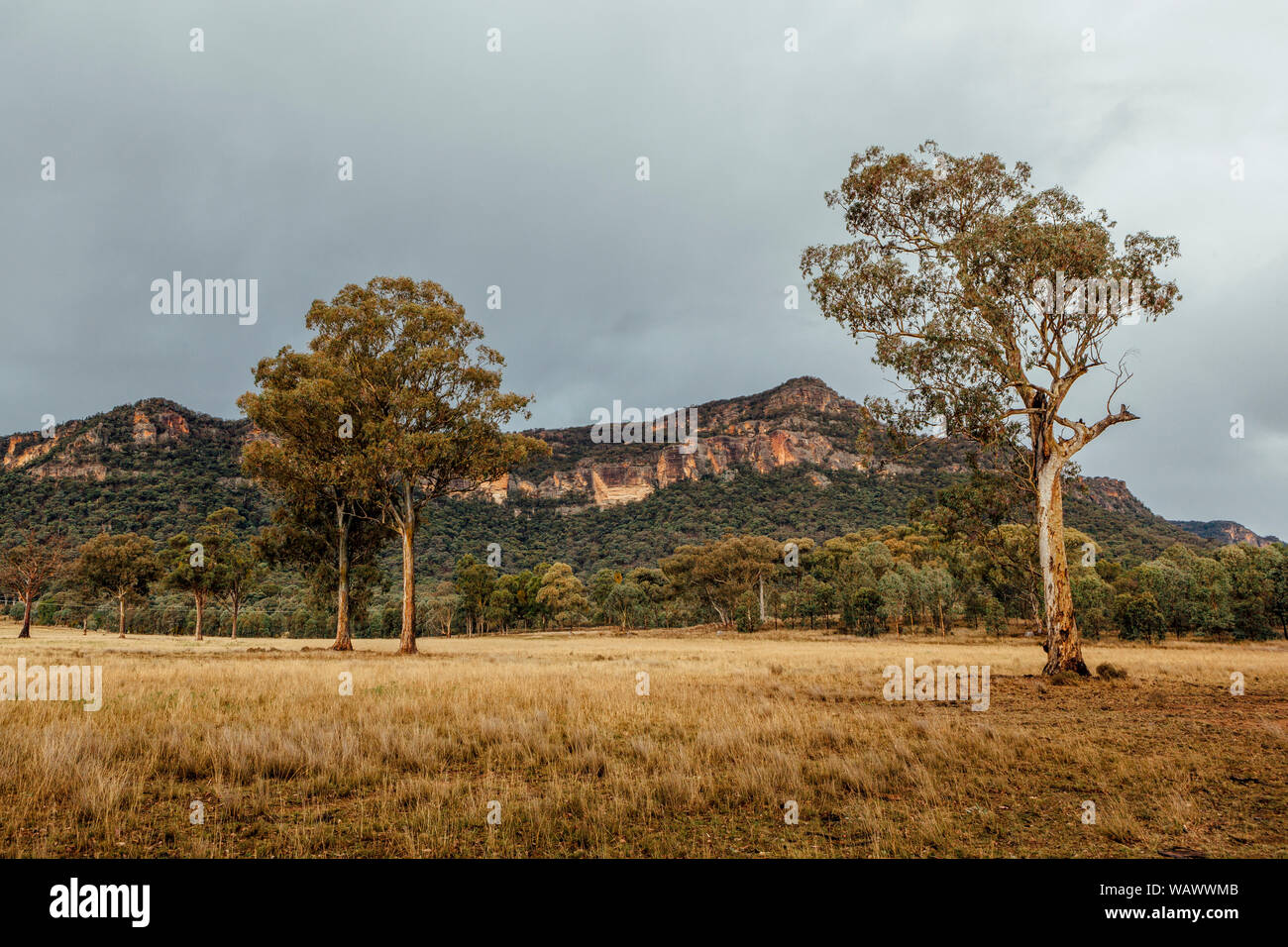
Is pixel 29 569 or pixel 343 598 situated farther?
pixel 29 569

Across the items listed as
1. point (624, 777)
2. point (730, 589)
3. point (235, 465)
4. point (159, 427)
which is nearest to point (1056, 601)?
point (624, 777)

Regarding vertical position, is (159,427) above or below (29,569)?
above

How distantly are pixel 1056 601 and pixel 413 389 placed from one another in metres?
25.7

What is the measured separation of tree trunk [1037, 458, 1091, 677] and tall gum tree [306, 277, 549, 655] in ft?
66.9

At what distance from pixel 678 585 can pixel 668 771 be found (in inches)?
3116

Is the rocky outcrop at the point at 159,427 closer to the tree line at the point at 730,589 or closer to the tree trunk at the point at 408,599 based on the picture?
the tree line at the point at 730,589

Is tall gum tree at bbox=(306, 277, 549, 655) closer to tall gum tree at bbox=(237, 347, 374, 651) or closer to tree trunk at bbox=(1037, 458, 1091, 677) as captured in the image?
tall gum tree at bbox=(237, 347, 374, 651)

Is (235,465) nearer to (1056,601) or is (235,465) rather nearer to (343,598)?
(343,598)

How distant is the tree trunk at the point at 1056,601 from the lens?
1617cm

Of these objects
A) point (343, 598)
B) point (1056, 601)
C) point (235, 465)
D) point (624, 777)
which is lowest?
point (343, 598)

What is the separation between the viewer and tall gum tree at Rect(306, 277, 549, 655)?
2752cm

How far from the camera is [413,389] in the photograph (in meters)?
28.0

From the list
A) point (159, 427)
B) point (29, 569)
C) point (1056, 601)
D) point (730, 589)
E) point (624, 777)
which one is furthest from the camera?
point (159, 427)

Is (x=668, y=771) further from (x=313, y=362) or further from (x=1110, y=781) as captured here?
(x=313, y=362)
